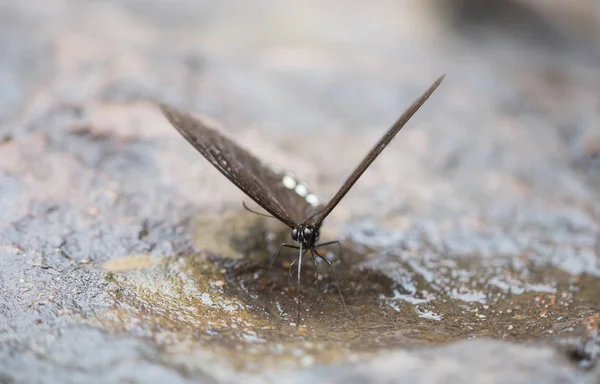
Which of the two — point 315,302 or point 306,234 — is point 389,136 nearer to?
point 306,234

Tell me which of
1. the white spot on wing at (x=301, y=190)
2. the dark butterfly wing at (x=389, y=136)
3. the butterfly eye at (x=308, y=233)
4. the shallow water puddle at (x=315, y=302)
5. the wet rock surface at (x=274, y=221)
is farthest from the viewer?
the white spot on wing at (x=301, y=190)

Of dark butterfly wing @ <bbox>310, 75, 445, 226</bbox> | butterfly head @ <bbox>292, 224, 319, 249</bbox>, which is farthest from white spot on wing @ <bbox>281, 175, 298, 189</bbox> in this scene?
dark butterfly wing @ <bbox>310, 75, 445, 226</bbox>

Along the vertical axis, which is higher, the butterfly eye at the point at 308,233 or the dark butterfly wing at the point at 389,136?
the dark butterfly wing at the point at 389,136

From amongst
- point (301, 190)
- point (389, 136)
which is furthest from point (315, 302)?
point (389, 136)

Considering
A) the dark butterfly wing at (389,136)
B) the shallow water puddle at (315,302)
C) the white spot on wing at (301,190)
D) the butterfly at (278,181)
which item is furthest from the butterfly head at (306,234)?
the white spot on wing at (301,190)

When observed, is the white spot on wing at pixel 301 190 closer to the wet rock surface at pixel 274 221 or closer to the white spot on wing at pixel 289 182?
the white spot on wing at pixel 289 182

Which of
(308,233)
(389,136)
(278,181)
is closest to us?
(389,136)

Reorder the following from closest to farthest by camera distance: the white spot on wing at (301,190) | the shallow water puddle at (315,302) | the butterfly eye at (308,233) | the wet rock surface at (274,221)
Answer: the wet rock surface at (274,221), the shallow water puddle at (315,302), the butterfly eye at (308,233), the white spot on wing at (301,190)

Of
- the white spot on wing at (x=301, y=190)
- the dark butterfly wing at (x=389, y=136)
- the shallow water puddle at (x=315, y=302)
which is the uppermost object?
the dark butterfly wing at (x=389, y=136)
